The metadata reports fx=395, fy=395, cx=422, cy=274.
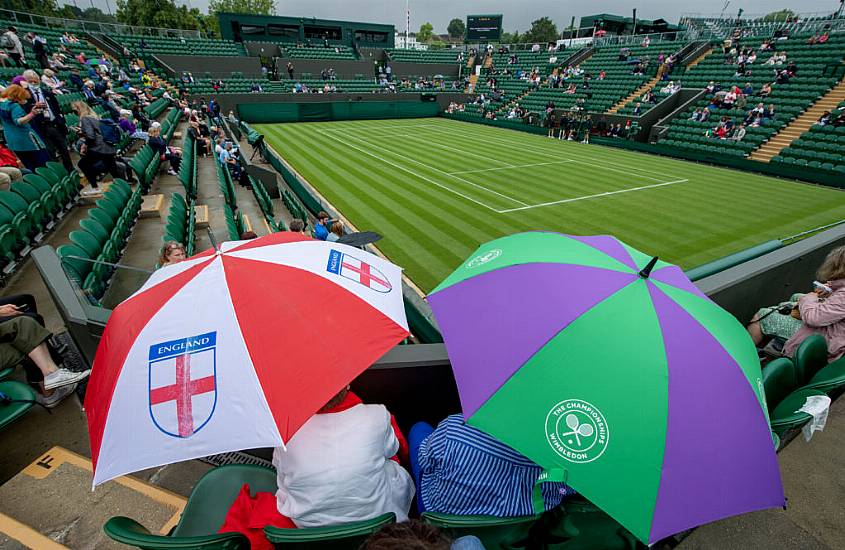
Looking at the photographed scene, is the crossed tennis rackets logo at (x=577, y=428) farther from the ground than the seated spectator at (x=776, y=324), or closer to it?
farther from the ground

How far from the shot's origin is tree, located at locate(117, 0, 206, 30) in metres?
62.8

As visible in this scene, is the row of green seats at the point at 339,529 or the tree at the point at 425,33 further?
the tree at the point at 425,33

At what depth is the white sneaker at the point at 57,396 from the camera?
3.34 metres

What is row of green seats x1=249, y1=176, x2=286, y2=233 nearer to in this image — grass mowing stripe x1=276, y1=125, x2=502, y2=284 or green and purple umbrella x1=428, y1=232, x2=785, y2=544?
grass mowing stripe x1=276, y1=125, x2=502, y2=284

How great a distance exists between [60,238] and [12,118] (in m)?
2.16

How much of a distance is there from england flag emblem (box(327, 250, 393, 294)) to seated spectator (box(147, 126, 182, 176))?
11.5 m

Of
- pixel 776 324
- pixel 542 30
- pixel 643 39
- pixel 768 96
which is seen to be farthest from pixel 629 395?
pixel 542 30

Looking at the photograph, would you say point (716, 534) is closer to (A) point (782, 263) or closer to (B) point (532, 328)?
(B) point (532, 328)

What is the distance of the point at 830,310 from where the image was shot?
11.6 feet

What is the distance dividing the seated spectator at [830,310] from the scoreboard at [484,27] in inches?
2660

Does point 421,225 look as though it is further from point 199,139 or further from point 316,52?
point 316,52

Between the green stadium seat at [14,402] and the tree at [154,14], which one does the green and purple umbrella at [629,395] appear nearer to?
the green stadium seat at [14,402]

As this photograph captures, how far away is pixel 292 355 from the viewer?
73.7 inches

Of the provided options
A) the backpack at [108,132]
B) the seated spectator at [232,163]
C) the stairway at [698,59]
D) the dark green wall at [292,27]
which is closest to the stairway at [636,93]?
the stairway at [698,59]
